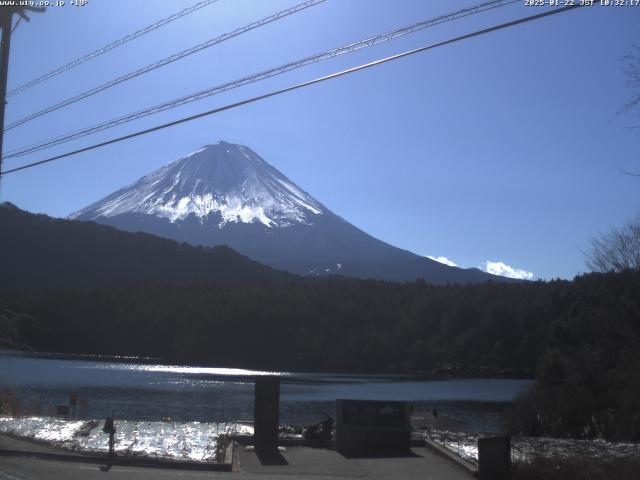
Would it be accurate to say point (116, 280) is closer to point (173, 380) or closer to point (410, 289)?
point (410, 289)

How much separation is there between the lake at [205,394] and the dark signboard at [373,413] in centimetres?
1527

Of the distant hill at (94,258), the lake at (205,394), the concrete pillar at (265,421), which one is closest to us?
the concrete pillar at (265,421)

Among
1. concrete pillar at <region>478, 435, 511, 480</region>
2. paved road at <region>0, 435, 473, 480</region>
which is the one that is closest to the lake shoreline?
paved road at <region>0, 435, 473, 480</region>

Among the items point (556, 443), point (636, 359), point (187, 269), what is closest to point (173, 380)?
point (636, 359)

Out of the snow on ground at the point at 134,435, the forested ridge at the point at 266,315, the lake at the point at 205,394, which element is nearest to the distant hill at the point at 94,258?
the forested ridge at the point at 266,315

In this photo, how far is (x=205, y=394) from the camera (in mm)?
59094

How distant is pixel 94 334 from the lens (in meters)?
121

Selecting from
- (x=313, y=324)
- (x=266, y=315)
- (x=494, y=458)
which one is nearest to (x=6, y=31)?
(x=494, y=458)

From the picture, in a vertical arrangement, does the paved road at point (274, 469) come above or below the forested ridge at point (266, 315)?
below

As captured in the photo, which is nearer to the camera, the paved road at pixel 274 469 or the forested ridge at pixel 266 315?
the paved road at pixel 274 469

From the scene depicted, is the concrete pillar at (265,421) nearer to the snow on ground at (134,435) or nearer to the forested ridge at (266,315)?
the snow on ground at (134,435)

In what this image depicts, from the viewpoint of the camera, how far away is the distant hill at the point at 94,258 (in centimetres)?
13962

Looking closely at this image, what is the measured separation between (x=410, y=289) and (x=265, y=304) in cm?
2567

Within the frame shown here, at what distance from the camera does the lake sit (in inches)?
1607
